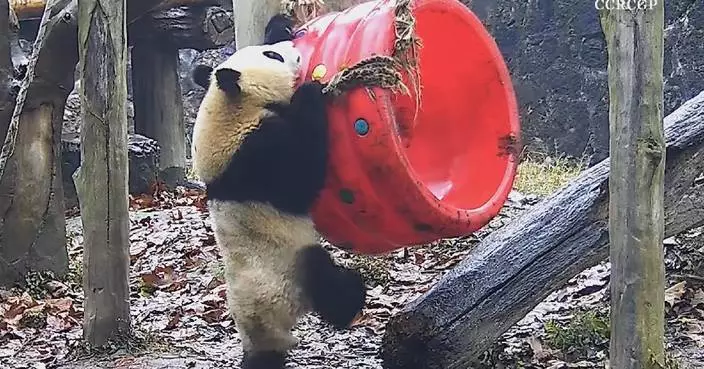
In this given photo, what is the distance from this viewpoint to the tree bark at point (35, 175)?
4.79 m

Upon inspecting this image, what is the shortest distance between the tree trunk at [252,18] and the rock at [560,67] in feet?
20.3

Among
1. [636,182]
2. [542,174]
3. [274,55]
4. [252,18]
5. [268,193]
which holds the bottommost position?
[636,182]

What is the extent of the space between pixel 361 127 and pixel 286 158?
0.80 feet

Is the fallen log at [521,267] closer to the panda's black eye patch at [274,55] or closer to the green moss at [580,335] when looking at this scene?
the green moss at [580,335]

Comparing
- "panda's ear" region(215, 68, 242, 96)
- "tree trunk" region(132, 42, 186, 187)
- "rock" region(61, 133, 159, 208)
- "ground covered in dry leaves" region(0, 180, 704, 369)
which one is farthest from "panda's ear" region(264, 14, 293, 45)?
"tree trunk" region(132, 42, 186, 187)

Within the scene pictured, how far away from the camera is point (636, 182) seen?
231cm

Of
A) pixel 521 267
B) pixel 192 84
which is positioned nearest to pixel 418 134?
pixel 521 267

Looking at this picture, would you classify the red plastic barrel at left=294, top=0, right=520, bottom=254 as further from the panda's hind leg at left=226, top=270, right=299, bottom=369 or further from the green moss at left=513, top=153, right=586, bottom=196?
the green moss at left=513, top=153, right=586, bottom=196

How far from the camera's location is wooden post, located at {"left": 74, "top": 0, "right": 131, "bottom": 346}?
12.7 ft

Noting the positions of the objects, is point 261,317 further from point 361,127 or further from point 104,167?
point 104,167

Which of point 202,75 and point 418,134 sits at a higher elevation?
point 202,75

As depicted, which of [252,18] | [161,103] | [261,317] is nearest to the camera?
[261,317]

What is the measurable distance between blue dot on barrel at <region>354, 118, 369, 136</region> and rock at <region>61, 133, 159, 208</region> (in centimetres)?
567

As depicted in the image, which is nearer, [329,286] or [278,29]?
[329,286]
